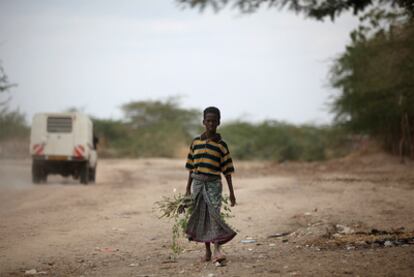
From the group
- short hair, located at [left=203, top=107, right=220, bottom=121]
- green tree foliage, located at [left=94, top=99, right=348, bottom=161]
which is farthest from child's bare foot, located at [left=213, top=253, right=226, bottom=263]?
green tree foliage, located at [left=94, top=99, right=348, bottom=161]

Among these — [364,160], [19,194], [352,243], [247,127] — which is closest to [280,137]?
[247,127]

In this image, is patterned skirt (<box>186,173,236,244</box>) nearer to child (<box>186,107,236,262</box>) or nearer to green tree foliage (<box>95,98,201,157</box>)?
child (<box>186,107,236,262</box>)

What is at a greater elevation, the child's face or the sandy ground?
the child's face

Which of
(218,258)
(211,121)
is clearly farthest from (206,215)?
(211,121)

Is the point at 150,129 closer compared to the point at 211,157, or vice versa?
the point at 211,157

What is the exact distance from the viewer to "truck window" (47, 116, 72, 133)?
63.8 ft

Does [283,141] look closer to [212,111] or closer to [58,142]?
[58,142]

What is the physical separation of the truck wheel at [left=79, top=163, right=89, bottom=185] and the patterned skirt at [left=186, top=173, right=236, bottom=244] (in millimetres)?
13784

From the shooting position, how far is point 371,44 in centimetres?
2569

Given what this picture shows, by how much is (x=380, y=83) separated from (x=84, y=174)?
11.9 metres

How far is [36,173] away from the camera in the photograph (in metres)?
19.8

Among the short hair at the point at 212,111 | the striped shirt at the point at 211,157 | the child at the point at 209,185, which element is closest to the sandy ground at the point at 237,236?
the child at the point at 209,185

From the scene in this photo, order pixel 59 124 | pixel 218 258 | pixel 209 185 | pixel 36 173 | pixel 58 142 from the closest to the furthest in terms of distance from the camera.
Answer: pixel 218 258, pixel 209 185, pixel 58 142, pixel 59 124, pixel 36 173

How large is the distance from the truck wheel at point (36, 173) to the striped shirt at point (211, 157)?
555 inches
